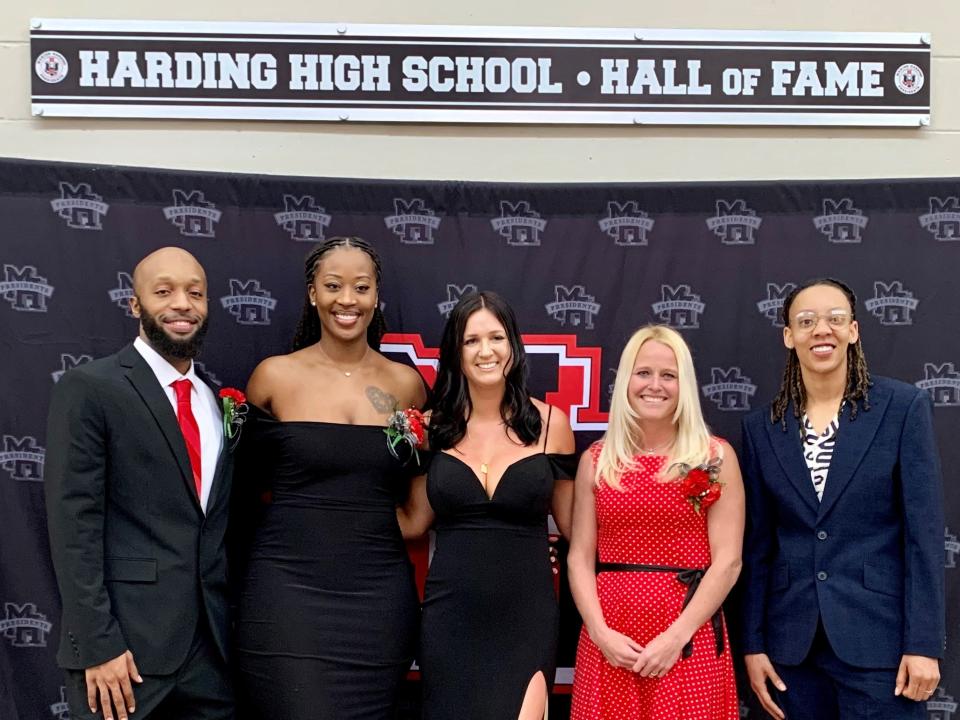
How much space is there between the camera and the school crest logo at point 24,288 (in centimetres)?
332

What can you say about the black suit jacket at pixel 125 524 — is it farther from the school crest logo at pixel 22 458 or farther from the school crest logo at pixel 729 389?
the school crest logo at pixel 729 389

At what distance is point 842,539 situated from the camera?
2.74m

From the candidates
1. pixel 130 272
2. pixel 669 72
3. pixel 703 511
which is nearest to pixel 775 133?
pixel 669 72

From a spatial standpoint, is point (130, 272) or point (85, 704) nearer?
point (85, 704)

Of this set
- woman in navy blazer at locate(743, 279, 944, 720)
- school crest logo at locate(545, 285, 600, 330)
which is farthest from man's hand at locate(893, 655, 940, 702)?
school crest logo at locate(545, 285, 600, 330)

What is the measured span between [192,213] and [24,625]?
1513 millimetres

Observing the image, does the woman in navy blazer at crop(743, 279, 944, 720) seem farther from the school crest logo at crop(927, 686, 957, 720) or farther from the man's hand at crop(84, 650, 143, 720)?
the man's hand at crop(84, 650, 143, 720)

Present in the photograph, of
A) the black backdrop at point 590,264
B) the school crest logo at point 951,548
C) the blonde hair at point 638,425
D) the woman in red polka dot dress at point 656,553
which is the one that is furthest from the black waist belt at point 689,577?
the school crest logo at point 951,548

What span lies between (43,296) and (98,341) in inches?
9.2

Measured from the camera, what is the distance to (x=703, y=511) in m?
2.81

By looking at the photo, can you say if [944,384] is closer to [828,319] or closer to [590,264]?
[828,319]

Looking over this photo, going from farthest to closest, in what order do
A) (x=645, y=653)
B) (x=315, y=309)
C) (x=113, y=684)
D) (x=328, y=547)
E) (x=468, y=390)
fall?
(x=315, y=309)
(x=468, y=390)
(x=328, y=547)
(x=645, y=653)
(x=113, y=684)

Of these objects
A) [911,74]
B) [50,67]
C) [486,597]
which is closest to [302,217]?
[50,67]

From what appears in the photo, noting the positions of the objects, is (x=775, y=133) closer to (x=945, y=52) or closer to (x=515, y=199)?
(x=945, y=52)
